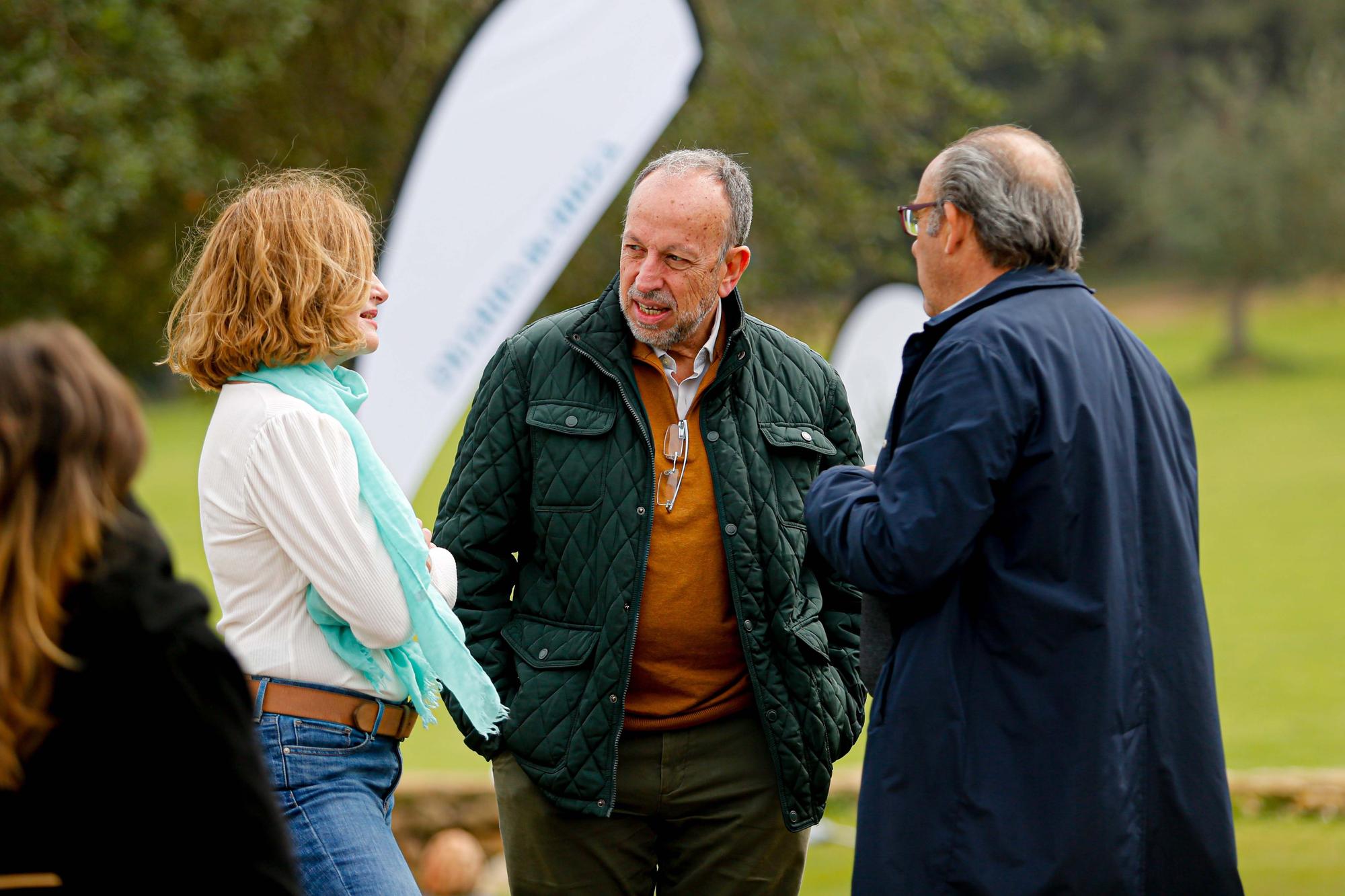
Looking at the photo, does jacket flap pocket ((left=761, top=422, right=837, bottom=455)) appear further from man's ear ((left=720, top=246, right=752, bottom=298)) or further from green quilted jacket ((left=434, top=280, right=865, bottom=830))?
man's ear ((left=720, top=246, right=752, bottom=298))

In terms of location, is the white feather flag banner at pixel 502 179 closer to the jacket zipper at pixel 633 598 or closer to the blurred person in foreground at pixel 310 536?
the jacket zipper at pixel 633 598

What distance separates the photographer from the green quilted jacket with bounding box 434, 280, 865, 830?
269 centimetres

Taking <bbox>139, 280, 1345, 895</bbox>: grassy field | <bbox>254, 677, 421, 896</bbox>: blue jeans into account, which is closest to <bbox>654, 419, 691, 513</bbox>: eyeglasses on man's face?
<bbox>254, 677, 421, 896</bbox>: blue jeans

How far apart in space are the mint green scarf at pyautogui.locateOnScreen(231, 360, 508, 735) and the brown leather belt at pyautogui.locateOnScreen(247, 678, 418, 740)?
41mm

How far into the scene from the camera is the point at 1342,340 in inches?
1676

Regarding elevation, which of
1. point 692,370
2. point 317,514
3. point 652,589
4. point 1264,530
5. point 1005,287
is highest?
point 1005,287

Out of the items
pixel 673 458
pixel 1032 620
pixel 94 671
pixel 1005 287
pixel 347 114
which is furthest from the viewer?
pixel 347 114

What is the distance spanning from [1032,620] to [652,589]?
792mm

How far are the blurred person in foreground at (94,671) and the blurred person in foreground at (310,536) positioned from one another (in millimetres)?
586

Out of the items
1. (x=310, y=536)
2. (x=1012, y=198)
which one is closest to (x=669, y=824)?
(x=310, y=536)

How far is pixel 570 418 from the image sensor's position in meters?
2.76

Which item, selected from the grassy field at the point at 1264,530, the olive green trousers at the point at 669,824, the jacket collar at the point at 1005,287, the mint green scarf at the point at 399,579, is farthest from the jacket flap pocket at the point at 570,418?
the grassy field at the point at 1264,530

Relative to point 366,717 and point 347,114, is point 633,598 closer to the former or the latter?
point 366,717

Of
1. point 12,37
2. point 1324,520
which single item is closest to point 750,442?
point 12,37
